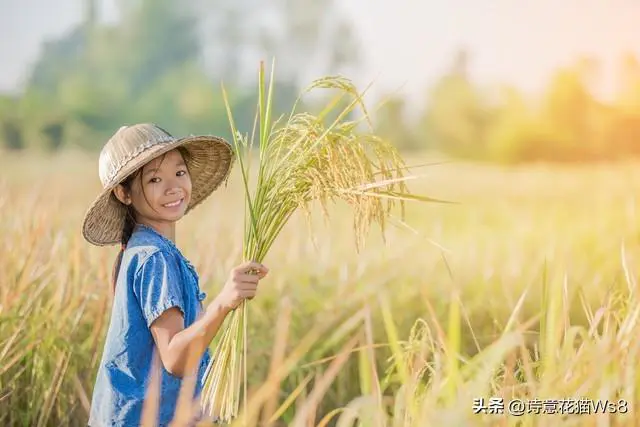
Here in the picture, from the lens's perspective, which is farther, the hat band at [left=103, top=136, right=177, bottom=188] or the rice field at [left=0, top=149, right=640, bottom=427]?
the hat band at [left=103, top=136, right=177, bottom=188]

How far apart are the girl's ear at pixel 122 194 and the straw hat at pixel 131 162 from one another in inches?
0.5

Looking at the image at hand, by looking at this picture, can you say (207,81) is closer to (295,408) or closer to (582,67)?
(582,67)

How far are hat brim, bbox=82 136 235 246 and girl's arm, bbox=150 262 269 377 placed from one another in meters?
0.27

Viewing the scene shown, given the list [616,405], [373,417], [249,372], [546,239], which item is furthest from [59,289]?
[546,239]

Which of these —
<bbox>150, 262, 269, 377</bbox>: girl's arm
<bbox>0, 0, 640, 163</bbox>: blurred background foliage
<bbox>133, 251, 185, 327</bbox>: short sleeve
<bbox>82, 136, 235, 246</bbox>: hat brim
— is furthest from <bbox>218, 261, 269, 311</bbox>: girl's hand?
<bbox>0, 0, 640, 163</bbox>: blurred background foliage

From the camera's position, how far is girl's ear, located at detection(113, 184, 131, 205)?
1.82m

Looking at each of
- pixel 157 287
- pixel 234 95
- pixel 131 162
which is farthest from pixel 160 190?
pixel 234 95

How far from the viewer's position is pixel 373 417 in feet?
4.59

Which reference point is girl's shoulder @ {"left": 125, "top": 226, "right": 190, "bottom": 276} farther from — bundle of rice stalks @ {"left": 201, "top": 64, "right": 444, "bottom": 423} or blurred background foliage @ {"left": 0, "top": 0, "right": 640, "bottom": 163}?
blurred background foliage @ {"left": 0, "top": 0, "right": 640, "bottom": 163}

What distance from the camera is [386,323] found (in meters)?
1.44

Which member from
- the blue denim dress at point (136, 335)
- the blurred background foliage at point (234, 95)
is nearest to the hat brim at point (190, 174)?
the blue denim dress at point (136, 335)

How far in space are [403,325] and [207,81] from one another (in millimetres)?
9180

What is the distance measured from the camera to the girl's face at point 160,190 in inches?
69.7

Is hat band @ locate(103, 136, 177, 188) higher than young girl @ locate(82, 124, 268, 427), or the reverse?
hat band @ locate(103, 136, 177, 188)
